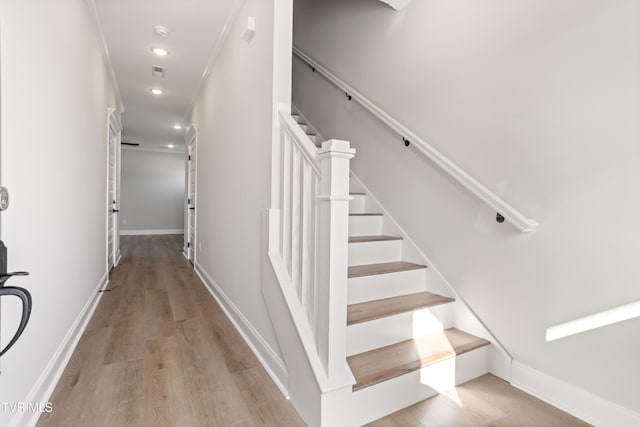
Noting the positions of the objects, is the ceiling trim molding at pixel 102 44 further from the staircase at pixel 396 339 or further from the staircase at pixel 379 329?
the staircase at pixel 396 339

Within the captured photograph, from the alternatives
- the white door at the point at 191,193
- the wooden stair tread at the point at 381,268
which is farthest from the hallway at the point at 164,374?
the white door at the point at 191,193

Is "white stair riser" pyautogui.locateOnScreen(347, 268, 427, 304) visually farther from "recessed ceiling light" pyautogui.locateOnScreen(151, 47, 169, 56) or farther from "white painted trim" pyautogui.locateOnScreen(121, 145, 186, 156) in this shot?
"white painted trim" pyautogui.locateOnScreen(121, 145, 186, 156)

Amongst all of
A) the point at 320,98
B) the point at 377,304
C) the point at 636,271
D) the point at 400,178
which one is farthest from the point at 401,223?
the point at 320,98

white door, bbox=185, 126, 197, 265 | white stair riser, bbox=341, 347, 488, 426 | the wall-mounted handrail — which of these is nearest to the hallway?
white stair riser, bbox=341, 347, 488, 426

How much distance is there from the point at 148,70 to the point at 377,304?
→ 3657mm

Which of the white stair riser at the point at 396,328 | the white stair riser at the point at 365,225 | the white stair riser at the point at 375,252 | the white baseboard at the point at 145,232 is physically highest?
the white stair riser at the point at 365,225

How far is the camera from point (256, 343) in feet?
6.86

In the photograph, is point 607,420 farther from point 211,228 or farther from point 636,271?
point 211,228

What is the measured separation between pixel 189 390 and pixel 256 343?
0.52m

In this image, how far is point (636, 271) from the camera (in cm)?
129

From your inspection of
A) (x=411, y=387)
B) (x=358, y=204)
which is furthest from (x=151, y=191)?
(x=411, y=387)

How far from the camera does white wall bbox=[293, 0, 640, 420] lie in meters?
1.33

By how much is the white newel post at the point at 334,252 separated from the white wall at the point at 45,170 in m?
1.17

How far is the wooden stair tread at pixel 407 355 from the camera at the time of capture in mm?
1458
